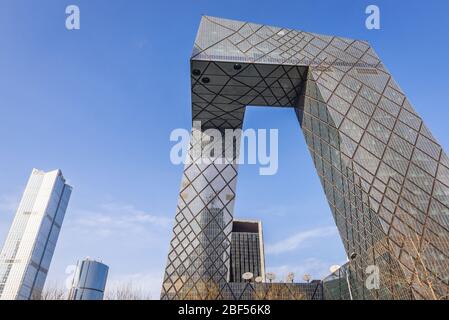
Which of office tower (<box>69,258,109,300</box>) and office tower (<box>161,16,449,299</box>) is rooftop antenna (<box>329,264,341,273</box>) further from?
office tower (<box>69,258,109,300</box>)

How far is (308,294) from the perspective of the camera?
1433 inches

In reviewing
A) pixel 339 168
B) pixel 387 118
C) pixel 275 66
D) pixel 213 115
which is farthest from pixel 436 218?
pixel 213 115

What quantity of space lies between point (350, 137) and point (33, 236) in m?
131

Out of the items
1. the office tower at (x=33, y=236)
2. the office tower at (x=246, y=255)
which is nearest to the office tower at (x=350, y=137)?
the office tower at (x=246, y=255)

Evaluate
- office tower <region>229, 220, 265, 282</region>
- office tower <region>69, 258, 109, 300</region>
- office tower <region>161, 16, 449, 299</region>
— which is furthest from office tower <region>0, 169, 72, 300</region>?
office tower <region>161, 16, 449, 299</region>

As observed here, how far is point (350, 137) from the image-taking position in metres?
25.3

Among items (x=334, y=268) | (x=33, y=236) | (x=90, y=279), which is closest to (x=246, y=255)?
(x=334, y=268)

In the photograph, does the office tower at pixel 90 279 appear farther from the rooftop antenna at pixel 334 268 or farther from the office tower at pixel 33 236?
the rooftop antenna at pixel 334 268

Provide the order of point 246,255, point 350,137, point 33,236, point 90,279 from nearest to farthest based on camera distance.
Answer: point 350,137 < point 246,255 < point 33,236 < point 90,279

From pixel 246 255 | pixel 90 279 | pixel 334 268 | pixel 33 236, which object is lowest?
pixel 334 268

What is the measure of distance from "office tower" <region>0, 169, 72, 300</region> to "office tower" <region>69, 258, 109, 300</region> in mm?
45261

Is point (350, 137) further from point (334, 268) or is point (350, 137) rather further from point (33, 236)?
point (33, 236)

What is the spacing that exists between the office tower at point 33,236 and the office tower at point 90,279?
45.3 m

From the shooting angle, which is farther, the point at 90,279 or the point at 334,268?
the point at 90,279
